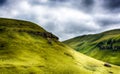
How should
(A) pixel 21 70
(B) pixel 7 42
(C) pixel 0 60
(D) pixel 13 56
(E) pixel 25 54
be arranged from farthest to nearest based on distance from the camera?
(B) pixel 7 42 < (E) pixel 25 54 < (D) pixel 13 56 < (C) pixel 0 60 < (A) pixel 21 70

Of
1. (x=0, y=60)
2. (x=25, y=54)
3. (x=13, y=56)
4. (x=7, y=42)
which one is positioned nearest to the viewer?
(x=0, y=60)

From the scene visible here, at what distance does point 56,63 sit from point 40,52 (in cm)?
2209

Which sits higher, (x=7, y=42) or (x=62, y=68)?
(x=7, y=42)

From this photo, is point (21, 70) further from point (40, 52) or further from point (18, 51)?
point (40, 52)

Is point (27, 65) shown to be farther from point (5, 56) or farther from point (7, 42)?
point (7, 42)

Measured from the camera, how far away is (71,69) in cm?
17675

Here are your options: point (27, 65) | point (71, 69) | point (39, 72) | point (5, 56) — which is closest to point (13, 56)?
point (5, 56)

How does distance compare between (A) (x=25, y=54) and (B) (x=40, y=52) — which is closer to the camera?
(A) (x=25, y=54)

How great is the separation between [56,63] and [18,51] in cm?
2929

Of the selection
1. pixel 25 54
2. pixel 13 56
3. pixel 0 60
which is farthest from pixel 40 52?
pixel 0 60

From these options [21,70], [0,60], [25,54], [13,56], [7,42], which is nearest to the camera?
[21,70]

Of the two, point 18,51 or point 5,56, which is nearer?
point 5,56

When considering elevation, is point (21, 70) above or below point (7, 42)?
below

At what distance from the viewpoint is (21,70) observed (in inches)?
5753
